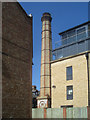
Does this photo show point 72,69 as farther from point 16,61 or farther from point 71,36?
point 16,61

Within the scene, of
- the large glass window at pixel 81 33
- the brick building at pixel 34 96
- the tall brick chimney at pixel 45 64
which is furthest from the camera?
the brick building at pixel 34 96

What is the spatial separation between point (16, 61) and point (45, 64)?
17.7 metres

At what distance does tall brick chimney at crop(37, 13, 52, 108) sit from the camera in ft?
92.5

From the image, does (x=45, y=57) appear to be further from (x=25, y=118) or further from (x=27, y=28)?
(x=25, y=118)

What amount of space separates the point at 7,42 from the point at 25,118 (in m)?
4.98

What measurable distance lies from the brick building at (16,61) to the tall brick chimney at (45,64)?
605 inches

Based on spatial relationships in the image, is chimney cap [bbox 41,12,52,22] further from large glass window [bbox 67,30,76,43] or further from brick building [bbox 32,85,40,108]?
brick building [bbox 32,85,40,108]

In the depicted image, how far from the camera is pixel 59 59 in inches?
1015

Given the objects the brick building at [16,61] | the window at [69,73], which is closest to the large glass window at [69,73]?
the window at [69,73]

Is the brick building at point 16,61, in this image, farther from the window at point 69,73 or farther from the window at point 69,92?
the window at point 69,92

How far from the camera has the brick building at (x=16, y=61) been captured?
11.0m

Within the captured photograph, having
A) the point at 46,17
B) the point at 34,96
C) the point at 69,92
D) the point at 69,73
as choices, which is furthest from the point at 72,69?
the point at 34,96

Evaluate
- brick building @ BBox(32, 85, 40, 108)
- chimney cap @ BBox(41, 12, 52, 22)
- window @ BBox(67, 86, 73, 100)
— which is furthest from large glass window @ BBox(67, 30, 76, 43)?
brick building @ BBox(32, 85, 40, 108)

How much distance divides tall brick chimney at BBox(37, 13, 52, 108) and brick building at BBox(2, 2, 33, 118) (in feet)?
50.4
